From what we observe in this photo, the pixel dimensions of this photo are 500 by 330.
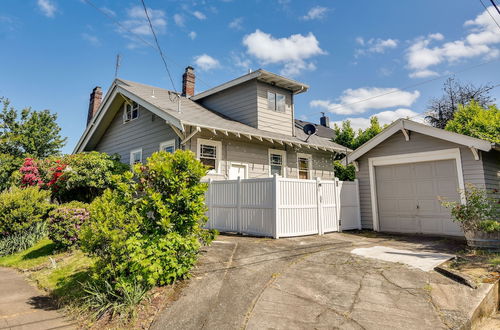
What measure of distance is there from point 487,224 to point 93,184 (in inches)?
520

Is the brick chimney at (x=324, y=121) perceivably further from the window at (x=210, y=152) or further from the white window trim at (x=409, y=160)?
the window at (x=210, y=152)

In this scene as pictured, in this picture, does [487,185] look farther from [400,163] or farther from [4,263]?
[4,263]

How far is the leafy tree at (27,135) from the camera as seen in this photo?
2623 centimetres

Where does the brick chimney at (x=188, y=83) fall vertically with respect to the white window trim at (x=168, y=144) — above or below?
above

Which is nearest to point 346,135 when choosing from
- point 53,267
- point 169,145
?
point 169,145

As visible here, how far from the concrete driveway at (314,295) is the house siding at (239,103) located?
866cm

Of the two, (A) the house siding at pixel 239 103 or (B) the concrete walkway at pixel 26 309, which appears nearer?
(B) the concrete walkway at pixel 26 309

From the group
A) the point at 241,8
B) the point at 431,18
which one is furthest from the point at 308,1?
the point at 431,18

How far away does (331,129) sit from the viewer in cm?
3056

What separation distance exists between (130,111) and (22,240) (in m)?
7.66

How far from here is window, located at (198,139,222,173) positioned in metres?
10.9

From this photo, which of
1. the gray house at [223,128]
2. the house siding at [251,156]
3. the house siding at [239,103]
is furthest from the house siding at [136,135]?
the house siding at [239,103]

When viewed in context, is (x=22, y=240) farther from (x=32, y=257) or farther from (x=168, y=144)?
(x=168, y=144)

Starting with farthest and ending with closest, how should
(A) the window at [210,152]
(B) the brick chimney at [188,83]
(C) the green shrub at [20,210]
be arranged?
(B) the brick chimney at [188,83] → (A) the window at [210,152] → (C) the green shrub at [20,210]
